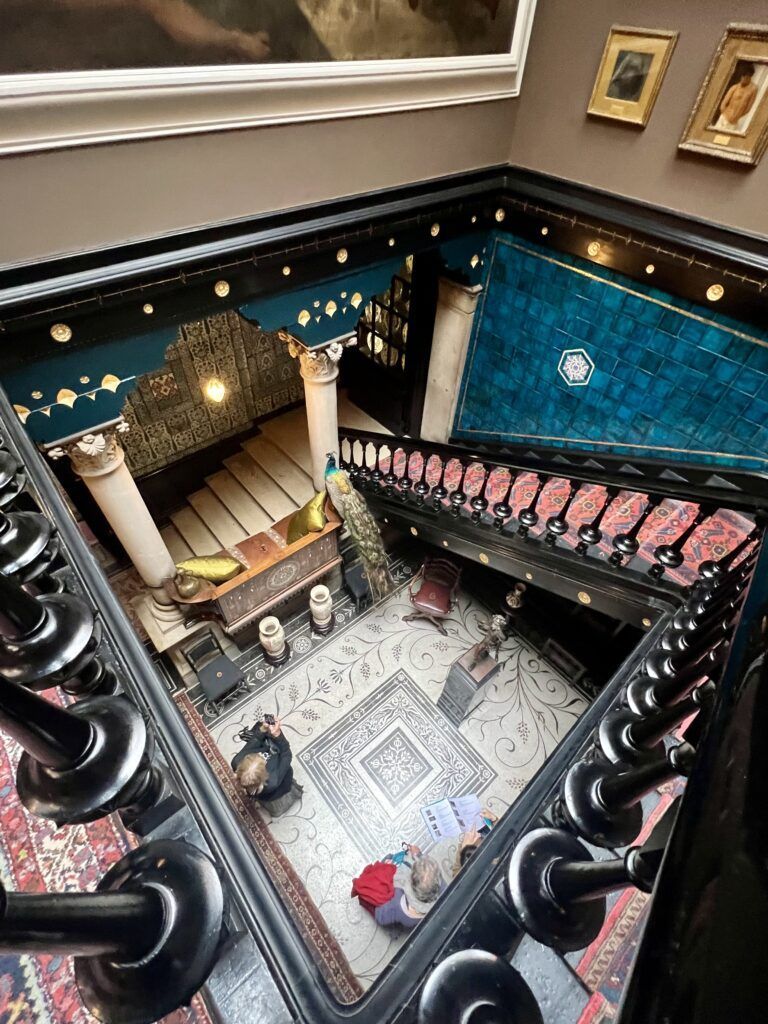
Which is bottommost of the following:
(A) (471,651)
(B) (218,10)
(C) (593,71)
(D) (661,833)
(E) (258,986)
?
(D) (661,833)

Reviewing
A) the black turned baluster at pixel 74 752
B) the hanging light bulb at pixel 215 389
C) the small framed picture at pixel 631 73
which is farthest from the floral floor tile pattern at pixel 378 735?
the small framed picture at pixel 631 73

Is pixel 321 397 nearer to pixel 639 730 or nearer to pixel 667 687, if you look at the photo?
pixel 667 687

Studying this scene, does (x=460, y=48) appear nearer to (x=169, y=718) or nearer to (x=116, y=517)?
(x=116, y=517)

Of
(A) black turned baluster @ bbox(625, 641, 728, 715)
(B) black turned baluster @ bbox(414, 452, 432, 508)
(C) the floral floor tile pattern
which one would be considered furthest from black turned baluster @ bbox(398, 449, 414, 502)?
(A) black turned baluster @ bbox(625, 641, 728, 715)

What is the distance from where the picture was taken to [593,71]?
3.79 meters

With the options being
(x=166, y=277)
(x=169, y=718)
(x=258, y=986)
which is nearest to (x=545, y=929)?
(x=258, y=986)

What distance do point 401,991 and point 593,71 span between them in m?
5.20

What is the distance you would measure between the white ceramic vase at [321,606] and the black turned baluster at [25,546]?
3.85 m

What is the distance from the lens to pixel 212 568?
480 cm

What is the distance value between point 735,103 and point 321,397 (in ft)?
11.9

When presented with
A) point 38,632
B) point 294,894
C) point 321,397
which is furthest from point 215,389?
point 38,632

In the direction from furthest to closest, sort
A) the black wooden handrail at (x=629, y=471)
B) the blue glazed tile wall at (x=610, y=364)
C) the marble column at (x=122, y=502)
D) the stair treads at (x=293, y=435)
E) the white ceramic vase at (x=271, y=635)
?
1. the stair treads at (x=293, y=435)
2. the white ceramic vase at (x=271, y=635)
3. the blue glazed tile wall at (x=610, y=364)
4. the marble column at (x=122, y=502)
5. the black wooden handrail at (x=629, y=471)

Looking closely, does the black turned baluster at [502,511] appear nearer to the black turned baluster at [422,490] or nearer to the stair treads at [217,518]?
the black turned baluster at [422,490]

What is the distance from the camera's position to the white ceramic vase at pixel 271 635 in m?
5.05
